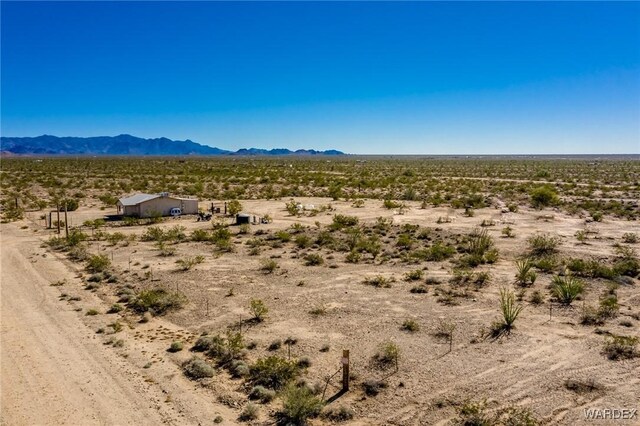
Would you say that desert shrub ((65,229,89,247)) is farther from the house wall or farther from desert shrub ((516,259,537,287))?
desert shrub ((516,259,537,287))

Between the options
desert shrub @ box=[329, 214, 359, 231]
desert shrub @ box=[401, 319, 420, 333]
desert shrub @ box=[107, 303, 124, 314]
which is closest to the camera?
desert shrub @ box=[401, 319, 420, 333]

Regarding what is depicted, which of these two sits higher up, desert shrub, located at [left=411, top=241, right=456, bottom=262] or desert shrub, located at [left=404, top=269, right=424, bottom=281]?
desert shrub, located at [left=411, top=241, right=456, bottom=262]

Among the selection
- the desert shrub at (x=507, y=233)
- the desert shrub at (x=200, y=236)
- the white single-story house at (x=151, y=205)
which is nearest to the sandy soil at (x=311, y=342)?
the desert shrub at (x=200, y=236)

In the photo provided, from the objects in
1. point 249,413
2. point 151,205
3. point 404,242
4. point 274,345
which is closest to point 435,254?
point 404,242

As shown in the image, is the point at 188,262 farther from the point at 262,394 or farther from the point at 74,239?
the point at 262,394

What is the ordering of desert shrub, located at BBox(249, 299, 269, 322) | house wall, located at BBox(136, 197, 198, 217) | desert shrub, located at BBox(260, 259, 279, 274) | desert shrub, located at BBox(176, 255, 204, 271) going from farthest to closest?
house wall, located at BBox(136, 197, 198, 217)
desert shrub, located at BBox(176, 255, 204, 271)
desert shrub, located at BBox(260, 259, 279, 274)
desert shrub, located at BBox(249, 299, 269, 322)

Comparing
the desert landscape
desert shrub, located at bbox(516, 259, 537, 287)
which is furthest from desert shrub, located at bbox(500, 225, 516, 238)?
desert shrub, located at bbox(516, 259, 537, 287)

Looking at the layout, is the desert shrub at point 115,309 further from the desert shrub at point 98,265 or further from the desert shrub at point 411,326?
the desert shrub at point 411,326
